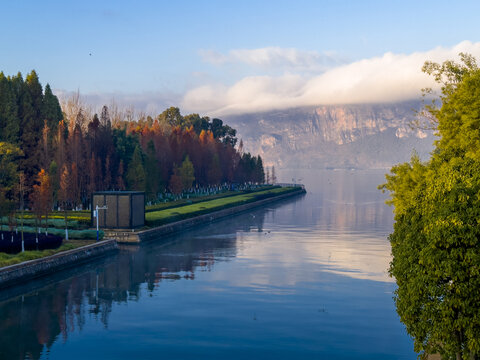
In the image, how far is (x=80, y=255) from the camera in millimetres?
51250

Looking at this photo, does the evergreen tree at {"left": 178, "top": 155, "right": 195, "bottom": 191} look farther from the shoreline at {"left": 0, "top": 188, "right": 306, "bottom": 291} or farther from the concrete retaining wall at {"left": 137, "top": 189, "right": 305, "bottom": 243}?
the shoreline at {"left": 0, "top": 188, "right": 306, "bottom": 291}

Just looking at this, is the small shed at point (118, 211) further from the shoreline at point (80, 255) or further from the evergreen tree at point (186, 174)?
the evergreen tree at point (186, 174)

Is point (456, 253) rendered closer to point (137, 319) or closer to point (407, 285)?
point (407, 285)

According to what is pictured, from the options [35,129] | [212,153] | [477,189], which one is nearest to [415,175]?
[477,189]

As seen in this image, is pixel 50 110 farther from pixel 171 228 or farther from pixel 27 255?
pixel 27 255

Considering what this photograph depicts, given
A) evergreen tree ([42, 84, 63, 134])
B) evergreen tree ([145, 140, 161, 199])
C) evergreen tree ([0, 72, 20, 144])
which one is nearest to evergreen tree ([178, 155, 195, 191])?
evergreen tree ([145, 140, 161, 199])

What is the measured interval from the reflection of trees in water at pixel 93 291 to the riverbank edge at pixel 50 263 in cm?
144

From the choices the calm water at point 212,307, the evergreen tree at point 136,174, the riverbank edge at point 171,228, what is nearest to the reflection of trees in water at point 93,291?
the calm water at point 212,307

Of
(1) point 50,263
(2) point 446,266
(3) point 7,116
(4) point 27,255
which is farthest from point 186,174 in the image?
(2) point 446,266

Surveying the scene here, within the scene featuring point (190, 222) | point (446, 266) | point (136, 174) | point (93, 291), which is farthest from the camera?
point (136, 174)

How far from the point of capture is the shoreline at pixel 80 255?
4088 centimetres

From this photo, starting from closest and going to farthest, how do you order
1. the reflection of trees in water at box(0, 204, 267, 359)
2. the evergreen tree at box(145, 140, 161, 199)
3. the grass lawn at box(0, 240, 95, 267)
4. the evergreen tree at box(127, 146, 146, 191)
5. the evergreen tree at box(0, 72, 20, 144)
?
1. the reflection of trees in water at box(0, 204, 267, 359)
2. the grass lawn at box(0, 240, 95, 267)
3. the evergreen tree at box(0, 72, 20, 144)
4. the evergreen tree at box(127, 146, 146, 191)
5. the evergreen tree at box(145, 140, 161, 199)

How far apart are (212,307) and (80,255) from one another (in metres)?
20.1

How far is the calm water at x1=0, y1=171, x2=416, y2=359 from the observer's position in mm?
27938
